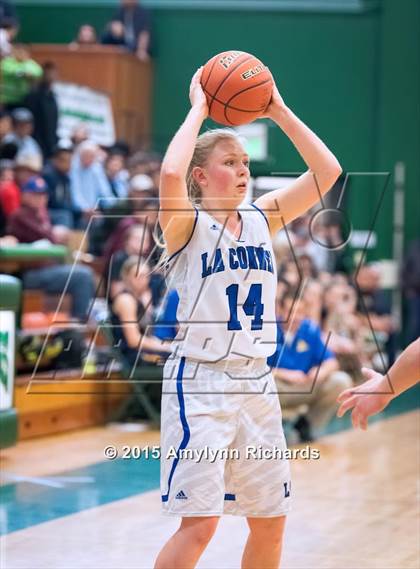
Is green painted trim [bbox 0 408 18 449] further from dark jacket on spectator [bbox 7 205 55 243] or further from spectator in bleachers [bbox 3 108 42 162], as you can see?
spectator in bleachers [bbox 3 108 42 162]

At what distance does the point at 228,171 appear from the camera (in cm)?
394

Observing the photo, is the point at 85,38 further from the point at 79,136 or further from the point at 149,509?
the point at 149,509

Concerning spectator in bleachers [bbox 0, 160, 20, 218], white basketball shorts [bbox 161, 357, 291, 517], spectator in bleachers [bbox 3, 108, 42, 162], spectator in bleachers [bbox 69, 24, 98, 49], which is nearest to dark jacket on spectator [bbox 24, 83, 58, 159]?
spectator in bleachers [bbox 3, 108, 42, 162]

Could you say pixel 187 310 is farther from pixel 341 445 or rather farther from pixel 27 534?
pixel 341 445

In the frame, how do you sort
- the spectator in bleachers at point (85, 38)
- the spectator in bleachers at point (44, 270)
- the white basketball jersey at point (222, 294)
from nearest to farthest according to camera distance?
the white basketball jersey at point (222, 294) → the spectator in bleachers at point (44, 270) → the spectator in bleachers at point (85, 38)

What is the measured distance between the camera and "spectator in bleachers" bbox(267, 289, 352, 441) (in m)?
9.07

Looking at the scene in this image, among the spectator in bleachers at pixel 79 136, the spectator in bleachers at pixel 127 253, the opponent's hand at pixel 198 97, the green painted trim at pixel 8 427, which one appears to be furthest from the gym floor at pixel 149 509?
the spectator in bleachers at pixel 79 136

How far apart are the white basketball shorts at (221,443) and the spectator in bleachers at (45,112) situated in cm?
1092

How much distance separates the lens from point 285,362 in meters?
9.17

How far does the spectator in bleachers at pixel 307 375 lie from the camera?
9.07 m

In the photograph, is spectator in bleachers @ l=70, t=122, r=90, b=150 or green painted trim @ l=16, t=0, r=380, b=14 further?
green painted trim @ l=16, t=0, r=380, b=14

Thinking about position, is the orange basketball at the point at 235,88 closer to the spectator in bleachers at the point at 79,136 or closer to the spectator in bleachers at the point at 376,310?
the spectator in bleachers at the point at 376,310

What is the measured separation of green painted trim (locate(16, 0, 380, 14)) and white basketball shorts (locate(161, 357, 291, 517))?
52.7 ft

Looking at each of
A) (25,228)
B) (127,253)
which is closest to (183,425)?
(127,253)
